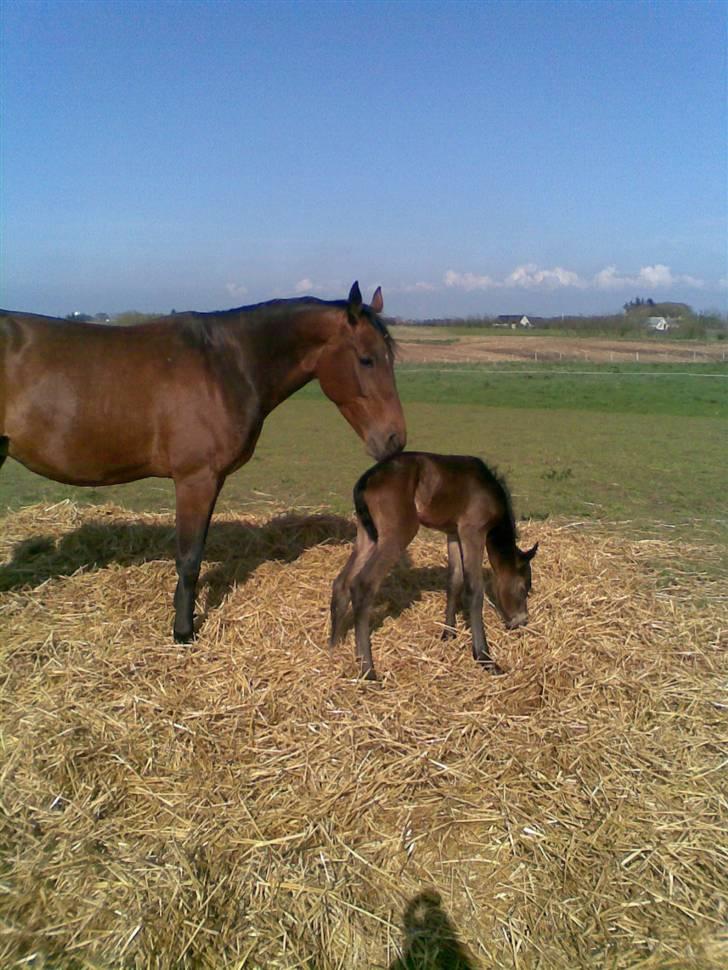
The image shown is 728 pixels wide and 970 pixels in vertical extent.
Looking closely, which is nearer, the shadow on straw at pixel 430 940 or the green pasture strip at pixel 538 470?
the shadow on straw at pixel 430 940

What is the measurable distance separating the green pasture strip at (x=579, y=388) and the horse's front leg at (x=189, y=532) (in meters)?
19.1

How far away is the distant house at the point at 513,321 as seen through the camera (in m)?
80.8

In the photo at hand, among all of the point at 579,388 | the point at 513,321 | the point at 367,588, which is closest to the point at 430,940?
the point at 367,588

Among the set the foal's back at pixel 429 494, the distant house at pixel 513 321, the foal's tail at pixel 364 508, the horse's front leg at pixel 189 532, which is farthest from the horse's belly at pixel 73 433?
the distant house at pixel 513 321

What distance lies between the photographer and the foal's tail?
4.28 meters

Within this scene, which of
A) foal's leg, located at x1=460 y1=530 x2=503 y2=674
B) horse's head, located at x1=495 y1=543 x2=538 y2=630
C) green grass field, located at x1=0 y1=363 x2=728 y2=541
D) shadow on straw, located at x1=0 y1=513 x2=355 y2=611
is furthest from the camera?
green grass field, located at x1=0 y1=363 x2=728 y2=541

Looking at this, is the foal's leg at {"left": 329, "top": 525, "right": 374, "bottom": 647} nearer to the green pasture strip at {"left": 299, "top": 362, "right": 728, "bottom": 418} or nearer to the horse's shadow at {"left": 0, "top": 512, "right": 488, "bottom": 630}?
the horse's shadow at {"left": 0, "top": 512, "right": 488, "bottom": 630}

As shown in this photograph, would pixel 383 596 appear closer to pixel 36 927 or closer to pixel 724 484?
pixel 36 927

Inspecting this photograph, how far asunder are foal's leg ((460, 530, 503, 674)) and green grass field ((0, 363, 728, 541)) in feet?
12.5

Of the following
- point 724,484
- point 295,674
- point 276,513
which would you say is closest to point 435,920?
point 295,674

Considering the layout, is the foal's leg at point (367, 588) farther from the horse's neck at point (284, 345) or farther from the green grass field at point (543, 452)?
the green grass field at point (543, 452)

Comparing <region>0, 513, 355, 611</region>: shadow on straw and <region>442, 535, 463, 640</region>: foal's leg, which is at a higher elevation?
<region>442, 535, 463, 640</region>: foal's leg

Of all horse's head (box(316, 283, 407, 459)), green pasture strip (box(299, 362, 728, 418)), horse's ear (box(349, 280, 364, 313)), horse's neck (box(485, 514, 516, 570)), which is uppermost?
horse's ear (box(349, 280, 364, 313))

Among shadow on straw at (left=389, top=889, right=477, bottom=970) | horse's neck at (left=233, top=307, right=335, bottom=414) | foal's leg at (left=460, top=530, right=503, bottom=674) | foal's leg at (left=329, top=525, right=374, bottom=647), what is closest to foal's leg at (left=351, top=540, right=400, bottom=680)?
foal's leg at (left=329, top=525, right=374, bottom=647)
